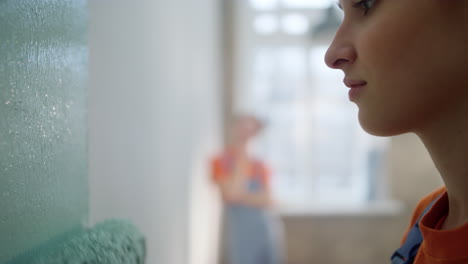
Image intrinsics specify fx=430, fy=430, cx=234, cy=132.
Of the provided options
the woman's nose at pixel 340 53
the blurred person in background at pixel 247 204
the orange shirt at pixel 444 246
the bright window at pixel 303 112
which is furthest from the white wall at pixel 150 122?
the bright window at pixel 303 112

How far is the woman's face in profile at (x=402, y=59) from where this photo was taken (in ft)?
1.77

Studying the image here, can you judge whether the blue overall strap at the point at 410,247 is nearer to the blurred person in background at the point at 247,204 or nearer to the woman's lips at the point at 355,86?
the woman's lips at the point at 355,86

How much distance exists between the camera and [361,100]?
0.62m

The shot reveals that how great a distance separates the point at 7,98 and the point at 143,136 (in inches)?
38.1

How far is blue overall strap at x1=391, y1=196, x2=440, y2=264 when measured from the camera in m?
0.65

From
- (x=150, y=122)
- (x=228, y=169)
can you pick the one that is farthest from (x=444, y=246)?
(x=228, y=169)

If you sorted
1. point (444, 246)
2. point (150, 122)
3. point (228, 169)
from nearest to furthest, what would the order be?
1. point (444, 246)
2. point (150, 122)
3. point (228, 169)

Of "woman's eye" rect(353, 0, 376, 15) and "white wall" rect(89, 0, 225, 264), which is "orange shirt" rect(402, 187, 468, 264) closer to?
"woman's eye" rect(353, 0, 376, 15)

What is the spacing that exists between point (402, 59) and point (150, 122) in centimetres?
111

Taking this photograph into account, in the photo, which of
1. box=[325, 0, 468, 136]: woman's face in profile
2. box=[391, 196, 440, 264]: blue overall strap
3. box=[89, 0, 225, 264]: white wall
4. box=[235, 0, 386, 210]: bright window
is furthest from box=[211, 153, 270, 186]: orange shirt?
box=[325, 0, 468, 136]: woman's face in profile

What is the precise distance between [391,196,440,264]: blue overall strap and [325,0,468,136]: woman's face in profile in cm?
18

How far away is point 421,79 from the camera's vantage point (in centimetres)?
55

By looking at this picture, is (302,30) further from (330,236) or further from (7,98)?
(7,98)

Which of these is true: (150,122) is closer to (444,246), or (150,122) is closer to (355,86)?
(355,86)
